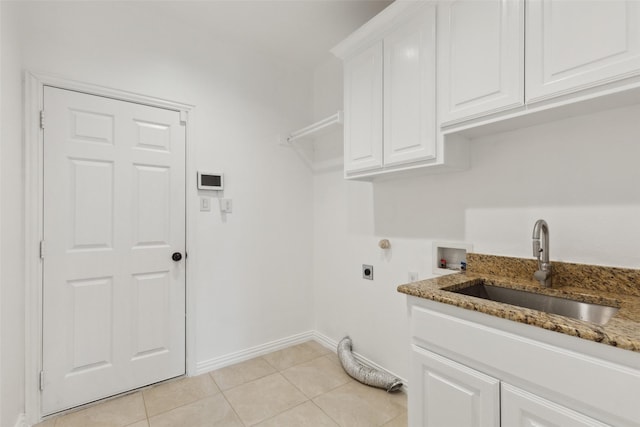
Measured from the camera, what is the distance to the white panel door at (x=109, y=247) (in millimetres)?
1898

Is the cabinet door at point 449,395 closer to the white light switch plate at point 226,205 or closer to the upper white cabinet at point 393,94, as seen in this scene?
the upper white cabinet at point 393,94

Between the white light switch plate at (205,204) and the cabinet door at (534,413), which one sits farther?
the white light switch plate at (205,204)

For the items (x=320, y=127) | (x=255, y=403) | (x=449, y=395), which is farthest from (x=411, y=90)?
(x=255, y=403)

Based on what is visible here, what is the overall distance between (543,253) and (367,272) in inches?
50.9

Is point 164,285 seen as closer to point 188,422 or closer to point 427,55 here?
point 188,422

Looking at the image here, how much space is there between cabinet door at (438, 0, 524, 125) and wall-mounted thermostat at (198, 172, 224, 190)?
1741 mm

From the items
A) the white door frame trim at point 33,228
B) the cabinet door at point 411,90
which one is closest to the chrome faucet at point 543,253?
the cabinet door at point 411,90

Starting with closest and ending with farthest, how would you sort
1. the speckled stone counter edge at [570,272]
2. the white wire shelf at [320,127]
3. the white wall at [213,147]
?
the speckled stone counter edge at [570,272] < the white wall at [213,147] < the white wire shelf at [320,127]

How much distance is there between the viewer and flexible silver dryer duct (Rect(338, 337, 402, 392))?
2.10 meters

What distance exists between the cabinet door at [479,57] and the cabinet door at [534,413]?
113cm

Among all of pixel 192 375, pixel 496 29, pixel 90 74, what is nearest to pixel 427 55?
pixel 496 29

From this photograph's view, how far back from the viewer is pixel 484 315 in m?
1.14

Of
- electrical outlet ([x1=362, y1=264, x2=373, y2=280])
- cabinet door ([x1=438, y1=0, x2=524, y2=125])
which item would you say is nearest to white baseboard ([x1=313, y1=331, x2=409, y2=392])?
electrical outlet ([x1=362, y1=264, x2=373, y2=280])

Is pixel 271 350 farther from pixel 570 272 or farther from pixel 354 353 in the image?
pixel 570 272
